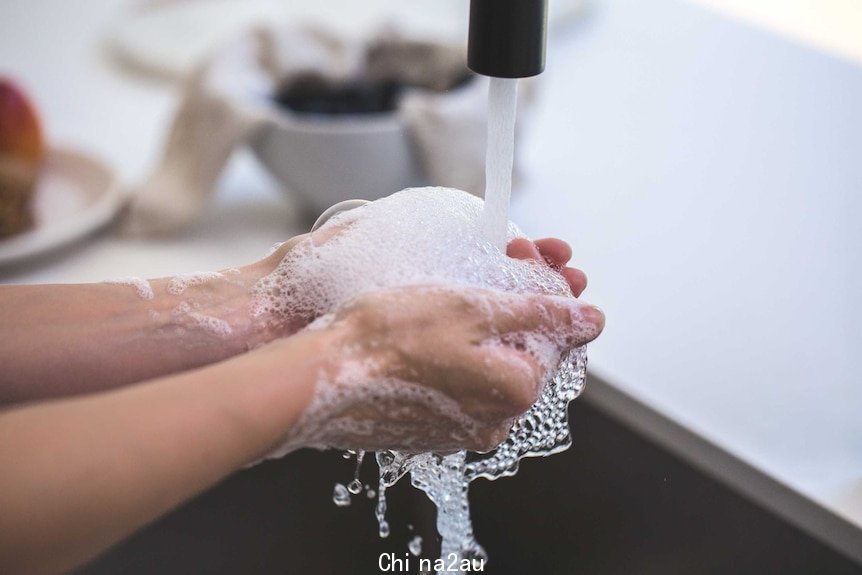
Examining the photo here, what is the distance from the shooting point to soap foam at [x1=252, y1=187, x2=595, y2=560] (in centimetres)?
44

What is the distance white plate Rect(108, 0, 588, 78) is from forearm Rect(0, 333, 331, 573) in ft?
2.34

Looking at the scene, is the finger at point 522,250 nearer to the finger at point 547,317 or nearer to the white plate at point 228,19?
the finger at point 547,317

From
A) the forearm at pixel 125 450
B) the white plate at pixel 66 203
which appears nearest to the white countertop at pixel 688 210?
the white plate at pixel 66 203

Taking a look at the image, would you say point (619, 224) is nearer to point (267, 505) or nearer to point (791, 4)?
point (267, 505)

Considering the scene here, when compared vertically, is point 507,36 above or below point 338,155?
above

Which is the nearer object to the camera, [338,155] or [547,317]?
[547,317]

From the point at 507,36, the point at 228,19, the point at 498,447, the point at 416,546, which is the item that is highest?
the point at 507,36

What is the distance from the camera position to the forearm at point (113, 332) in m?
0.46

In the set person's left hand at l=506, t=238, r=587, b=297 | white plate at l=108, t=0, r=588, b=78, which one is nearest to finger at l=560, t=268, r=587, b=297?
person's left hand at l=506, t=238, r=587, b=297

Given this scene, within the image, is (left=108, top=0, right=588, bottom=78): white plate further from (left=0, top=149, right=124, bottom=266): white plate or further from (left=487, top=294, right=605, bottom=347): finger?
(left=487, top=294, right=605, bottom=347): finger

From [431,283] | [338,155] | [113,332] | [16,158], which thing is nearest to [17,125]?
[16,158]

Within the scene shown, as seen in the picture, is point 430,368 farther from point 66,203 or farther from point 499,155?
point 66,203

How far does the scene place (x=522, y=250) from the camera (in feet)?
1.63

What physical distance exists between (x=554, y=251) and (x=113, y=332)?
229 mm
